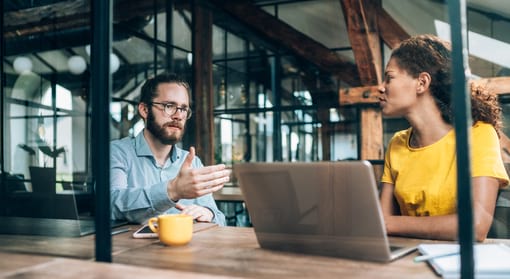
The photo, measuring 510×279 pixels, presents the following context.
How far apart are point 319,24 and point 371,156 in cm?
200

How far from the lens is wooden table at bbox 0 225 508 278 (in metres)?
0.99

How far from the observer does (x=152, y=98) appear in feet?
8.55

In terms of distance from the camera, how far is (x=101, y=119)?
1.12 m

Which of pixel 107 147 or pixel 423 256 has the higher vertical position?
pixel 107 147

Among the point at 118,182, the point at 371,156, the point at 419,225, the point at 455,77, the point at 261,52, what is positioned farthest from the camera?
the point at 261,52

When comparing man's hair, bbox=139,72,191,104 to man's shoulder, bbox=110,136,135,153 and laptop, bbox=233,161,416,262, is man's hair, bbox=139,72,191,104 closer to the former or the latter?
man's shoulder, bbox=110,136,135,153

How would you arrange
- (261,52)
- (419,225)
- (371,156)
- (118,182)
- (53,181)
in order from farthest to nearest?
(261,52)
(371,156)
(118,182)
(53,181)
(419,225)

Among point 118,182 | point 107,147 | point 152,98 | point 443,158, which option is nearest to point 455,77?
point 107,147

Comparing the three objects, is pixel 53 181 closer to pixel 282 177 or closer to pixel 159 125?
pixel 159 125

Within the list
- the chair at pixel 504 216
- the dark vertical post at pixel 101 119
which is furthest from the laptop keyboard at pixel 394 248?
the chair at pixel 504 216

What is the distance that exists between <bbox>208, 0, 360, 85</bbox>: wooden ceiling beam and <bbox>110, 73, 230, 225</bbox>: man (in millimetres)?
3866

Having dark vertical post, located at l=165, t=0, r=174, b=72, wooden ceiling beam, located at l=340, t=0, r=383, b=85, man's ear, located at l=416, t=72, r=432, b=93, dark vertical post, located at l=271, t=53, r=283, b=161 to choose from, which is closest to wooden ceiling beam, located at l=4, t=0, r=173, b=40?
dark vertical post, located at l=165, t=0, r=174, b=72

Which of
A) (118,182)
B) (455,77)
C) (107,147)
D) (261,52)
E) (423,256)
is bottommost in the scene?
(423,256)

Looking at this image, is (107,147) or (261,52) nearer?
(107,147)
